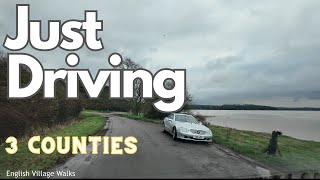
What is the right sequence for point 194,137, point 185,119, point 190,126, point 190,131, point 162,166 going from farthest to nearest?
point 185,119 < point 190,126 < point 190,131 < point 194,137 < point 162,166

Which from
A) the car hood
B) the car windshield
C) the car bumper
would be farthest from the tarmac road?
the car windshield

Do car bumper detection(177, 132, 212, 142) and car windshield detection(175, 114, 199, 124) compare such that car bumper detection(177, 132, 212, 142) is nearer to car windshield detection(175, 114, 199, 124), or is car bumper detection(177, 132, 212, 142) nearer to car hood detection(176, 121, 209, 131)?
car hood detection(176, 121, 209, 131)

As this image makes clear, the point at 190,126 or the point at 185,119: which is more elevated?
the point at 185,119

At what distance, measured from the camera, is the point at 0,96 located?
2030 centimetres

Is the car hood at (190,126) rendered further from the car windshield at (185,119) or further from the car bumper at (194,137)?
the car windshield at (185,119)

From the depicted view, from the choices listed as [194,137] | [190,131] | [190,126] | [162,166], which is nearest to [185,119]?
[190,126]

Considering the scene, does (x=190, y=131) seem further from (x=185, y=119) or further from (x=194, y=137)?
(x=185, y=119)

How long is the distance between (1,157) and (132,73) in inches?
244

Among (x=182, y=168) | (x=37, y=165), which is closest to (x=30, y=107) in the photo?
(x=37, y=165)

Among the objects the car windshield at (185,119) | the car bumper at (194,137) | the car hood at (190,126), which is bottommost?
the car bumper at (194,137)

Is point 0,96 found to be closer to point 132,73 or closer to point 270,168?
point 132,73

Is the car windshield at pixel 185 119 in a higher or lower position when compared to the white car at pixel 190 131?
higher

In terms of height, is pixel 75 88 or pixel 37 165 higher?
pixel 75 88

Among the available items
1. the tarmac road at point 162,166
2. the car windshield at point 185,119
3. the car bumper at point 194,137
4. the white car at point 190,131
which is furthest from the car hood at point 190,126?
the tarmac road at point 162,166
